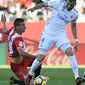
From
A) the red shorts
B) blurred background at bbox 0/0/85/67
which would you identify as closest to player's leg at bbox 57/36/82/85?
the red shorts

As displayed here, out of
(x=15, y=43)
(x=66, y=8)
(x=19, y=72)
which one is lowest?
(x=19, y=72)

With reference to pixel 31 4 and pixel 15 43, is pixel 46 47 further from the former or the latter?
pixel 31 4

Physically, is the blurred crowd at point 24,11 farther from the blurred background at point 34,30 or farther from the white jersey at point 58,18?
the white jersey at point 58,18

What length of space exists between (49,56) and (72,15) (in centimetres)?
733

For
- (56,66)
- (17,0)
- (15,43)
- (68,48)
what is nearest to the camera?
(15,43)

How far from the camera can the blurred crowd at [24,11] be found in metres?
19.8

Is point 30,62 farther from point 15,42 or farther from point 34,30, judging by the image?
point 34,30

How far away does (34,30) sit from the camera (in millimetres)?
18641

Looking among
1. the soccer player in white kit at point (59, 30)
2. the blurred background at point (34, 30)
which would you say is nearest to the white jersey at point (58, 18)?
the soccer player in white kit at point (59, 30)

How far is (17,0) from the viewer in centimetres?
2080

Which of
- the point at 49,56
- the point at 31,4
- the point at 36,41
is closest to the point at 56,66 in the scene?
the point at 49,56

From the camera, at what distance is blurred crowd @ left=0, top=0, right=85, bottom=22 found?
65.0 feet

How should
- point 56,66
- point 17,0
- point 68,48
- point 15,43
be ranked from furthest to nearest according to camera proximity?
point 17,0 < point 56,66 < point 68,48 < point 15,43

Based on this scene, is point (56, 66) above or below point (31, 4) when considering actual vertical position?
below
